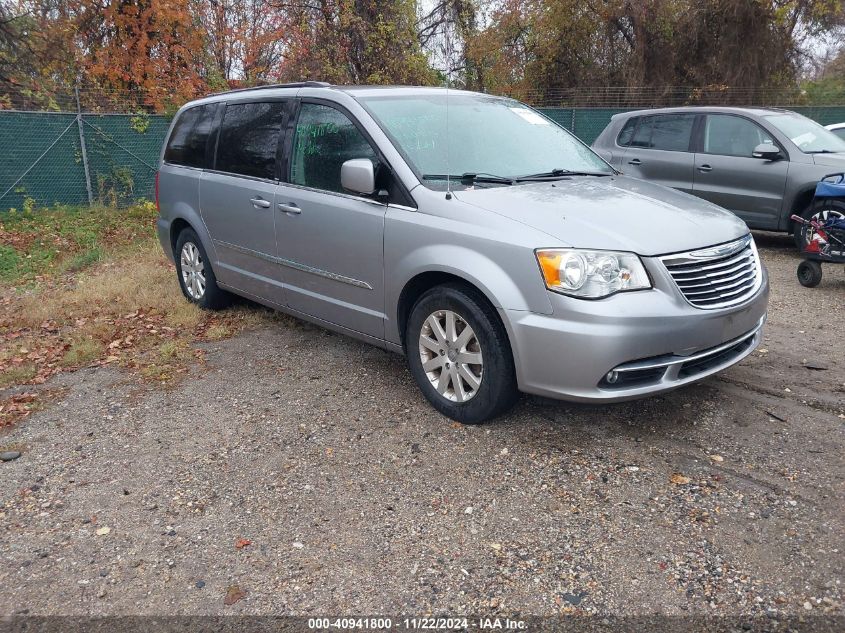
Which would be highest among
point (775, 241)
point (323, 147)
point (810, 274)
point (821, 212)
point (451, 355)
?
point (323, 147)

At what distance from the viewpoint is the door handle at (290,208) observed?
471 centimetres

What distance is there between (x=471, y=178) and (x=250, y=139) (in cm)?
205

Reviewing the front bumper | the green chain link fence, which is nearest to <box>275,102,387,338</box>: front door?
the front bumper

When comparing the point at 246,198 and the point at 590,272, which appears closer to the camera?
the point at 590,272

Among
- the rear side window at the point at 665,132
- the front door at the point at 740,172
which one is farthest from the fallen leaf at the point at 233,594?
the rear side window at the point at 665,132

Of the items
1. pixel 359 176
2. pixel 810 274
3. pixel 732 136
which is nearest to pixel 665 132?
pixel 732 136

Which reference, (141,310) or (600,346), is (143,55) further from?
(600,346)

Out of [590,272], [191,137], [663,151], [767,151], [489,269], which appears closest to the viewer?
[590,272]

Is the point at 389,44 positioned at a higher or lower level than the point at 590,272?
higher

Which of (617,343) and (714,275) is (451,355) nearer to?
(617,343)

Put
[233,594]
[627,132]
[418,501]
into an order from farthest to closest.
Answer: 1. [627,132]
2. [418,501]
3. [233,594]

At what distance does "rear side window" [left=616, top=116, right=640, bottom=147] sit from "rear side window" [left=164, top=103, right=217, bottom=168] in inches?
238

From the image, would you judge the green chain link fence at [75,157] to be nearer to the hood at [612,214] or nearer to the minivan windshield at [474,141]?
the minivan windshield at [474,141]

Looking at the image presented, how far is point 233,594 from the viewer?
8.75 ft
